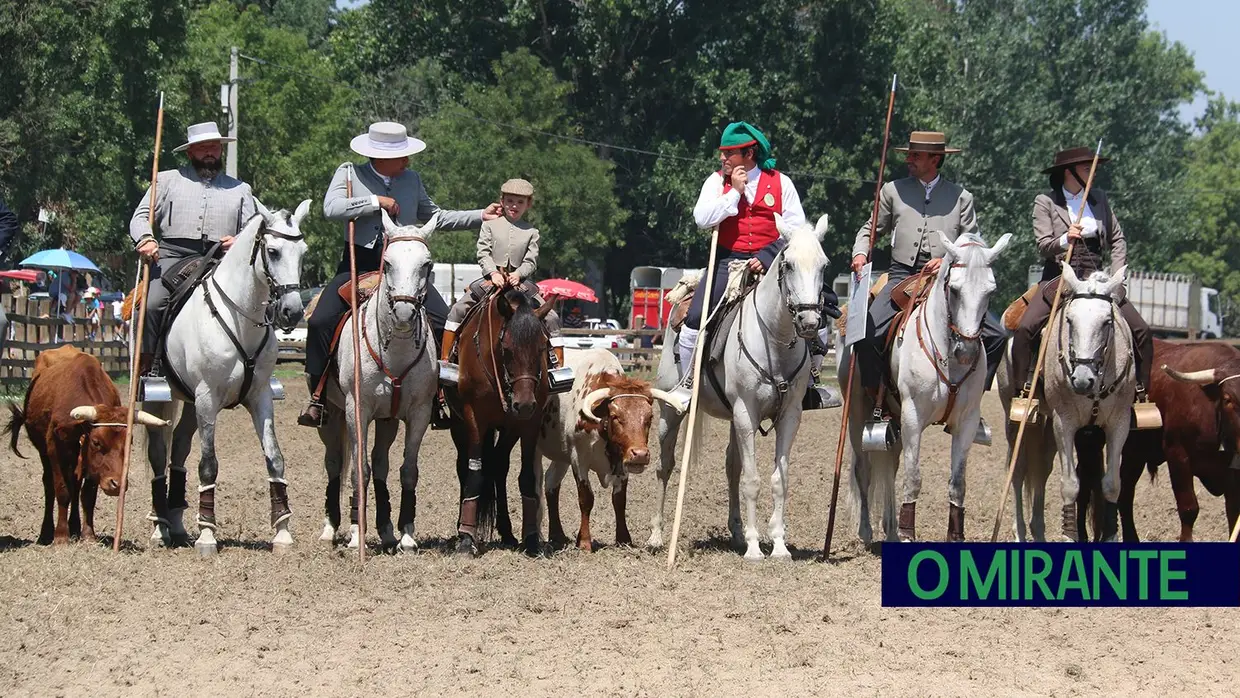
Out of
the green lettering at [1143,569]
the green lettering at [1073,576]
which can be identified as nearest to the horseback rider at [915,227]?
the green lettering at [1143,569]

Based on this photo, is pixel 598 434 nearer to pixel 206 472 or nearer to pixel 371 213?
pixel 371 213

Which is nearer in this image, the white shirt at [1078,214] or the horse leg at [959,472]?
the horse leg at [959,472]

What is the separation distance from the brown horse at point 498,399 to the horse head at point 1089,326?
375 centimetres

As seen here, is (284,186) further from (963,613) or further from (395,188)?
(963,613)

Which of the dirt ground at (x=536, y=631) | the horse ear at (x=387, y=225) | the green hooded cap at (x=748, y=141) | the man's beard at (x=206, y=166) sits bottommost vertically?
the dirt ground at (x=536, y=631)

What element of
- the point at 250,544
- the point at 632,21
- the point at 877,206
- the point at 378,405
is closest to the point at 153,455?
the point at 250,544

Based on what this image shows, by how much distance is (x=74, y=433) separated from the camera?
476 inches

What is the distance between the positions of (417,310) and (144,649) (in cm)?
343

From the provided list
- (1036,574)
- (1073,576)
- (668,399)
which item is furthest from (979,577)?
(668,399)

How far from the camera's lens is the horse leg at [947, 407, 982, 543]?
11.8m

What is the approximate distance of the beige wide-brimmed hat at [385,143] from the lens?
1214 cm

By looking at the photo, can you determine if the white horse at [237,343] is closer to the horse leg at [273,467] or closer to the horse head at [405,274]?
the horse leg at [273,467]

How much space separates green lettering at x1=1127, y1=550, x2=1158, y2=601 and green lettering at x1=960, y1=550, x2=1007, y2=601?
29.4 inches

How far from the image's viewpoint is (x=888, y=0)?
53938 millimetres
